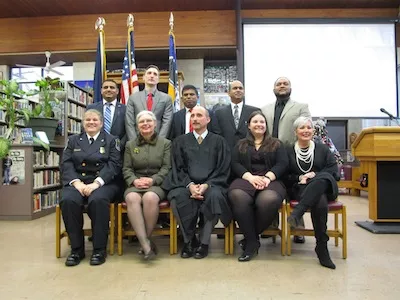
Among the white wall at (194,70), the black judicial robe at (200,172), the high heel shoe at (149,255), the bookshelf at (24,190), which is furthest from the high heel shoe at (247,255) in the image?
the white wall at (194,70)

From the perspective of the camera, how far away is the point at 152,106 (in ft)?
11.0

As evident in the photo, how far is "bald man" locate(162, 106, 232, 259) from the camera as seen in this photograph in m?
2.70

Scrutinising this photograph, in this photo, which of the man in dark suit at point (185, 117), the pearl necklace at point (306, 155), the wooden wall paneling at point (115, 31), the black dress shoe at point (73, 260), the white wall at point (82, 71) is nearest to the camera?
→ the black dress shoe at point (73, 260)

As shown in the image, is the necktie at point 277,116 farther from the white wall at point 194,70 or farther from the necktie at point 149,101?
the white wall at point 194,70

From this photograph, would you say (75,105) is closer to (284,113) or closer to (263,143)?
(284,113)

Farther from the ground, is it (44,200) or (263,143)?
A: (263,143)

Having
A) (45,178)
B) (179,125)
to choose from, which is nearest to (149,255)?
(179,125)

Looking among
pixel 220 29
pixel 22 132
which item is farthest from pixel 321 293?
pixel 220 29

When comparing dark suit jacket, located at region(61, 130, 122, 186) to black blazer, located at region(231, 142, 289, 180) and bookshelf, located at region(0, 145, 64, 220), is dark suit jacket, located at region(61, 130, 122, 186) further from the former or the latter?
bookshelf, located at region(0, 145, 64, 220)

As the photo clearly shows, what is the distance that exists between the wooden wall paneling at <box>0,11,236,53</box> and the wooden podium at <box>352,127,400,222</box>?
4.06 metres

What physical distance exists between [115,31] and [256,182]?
5.42 meters

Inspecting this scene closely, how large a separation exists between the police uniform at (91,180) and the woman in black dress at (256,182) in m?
0.97

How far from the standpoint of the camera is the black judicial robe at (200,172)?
271 cm

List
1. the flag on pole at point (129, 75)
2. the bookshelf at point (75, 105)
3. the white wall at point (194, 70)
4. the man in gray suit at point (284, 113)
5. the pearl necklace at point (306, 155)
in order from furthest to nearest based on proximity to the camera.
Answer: the white wall at point (194, 70), the bookshelf at point (75, 105), the flag on pole at point (129, 75), the man in gray suit at point (284, 113), the pearl necklace at point (306, 155)
